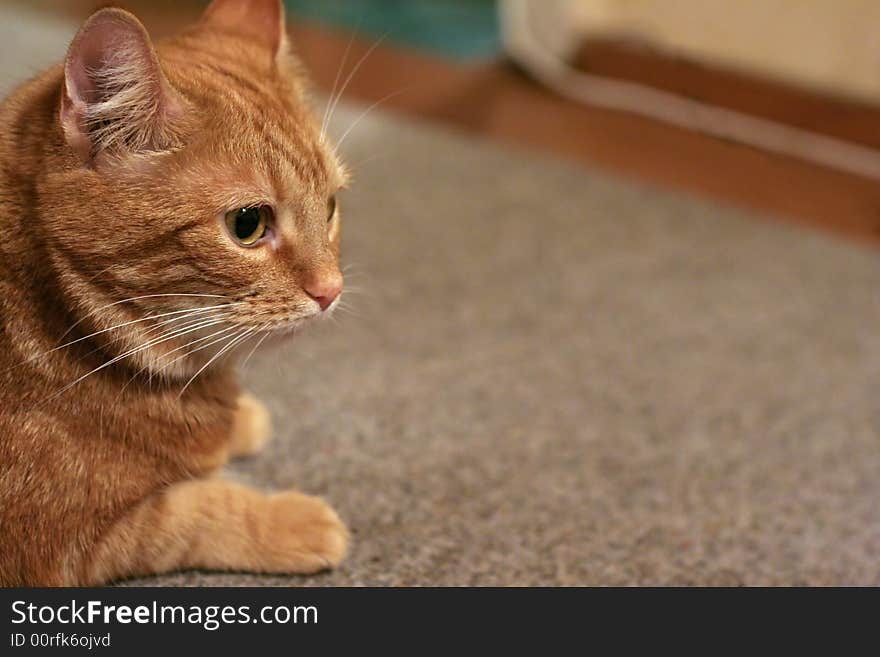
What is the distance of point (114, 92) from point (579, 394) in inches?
30.4

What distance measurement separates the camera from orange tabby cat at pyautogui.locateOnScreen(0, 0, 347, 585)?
78 centimetres

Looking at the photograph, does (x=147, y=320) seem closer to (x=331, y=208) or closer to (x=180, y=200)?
(x=180, y=200)

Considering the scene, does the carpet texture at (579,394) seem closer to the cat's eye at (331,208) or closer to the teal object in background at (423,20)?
the cat's eye at (331,208)

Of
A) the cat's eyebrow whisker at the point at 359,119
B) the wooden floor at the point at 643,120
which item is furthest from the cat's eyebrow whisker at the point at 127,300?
the wooden floor at the point at 643,120

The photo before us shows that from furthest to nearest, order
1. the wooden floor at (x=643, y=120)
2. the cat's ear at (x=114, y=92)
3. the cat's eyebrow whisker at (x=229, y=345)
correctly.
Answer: the wooden floor at (x=643, y=120) → the cat's eyebrow whisker at (x=229, y=345) → the cat's ear at (x=114, y=92)

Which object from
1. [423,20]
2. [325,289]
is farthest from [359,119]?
[423,20]

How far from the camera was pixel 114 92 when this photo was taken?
2.51 feet

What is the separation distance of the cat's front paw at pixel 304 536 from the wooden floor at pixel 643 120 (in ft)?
4.03

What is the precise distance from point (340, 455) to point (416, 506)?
0.12 metres

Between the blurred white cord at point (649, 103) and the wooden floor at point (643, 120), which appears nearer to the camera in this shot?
the wooden floor at point (643, 120)

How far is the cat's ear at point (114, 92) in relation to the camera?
0.74 m

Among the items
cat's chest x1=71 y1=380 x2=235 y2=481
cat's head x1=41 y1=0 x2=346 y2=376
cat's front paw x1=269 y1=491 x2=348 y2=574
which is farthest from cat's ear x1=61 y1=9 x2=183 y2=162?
cat's front paw x1=269 y1=491 x2=348 y2=574
